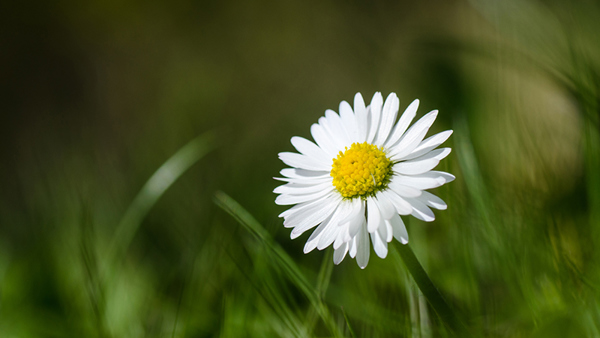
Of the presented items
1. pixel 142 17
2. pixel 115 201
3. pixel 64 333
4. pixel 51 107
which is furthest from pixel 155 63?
pixel 64 333

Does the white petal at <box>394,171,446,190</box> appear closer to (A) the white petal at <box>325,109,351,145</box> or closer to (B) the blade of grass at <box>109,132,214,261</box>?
(A) the white petal at <box>325,109,351,145</box>

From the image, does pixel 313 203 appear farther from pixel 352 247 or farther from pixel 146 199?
pixel 146 199

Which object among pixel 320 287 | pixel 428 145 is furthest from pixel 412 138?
pixel 320 287

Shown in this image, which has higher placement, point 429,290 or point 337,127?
point 337,127

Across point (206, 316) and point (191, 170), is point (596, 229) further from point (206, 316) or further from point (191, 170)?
point (191, 170)

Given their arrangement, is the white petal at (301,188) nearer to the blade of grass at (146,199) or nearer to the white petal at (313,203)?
the white petal at (313,203)

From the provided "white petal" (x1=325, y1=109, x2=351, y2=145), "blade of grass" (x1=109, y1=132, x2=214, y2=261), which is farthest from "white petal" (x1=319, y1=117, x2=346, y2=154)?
"blade of grass" (x1=109, y1=132, x2=214, y2=261)

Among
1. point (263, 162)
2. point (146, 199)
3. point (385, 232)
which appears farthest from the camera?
point (263, 162)
